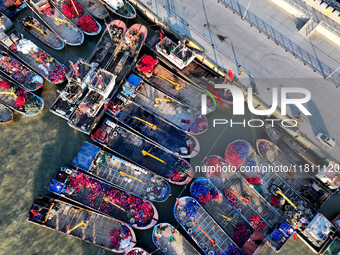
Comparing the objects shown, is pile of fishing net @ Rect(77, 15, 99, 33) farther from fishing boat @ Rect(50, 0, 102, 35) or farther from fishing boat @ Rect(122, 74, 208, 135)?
fishing boat @ Rect(122, 74, 208, 135)

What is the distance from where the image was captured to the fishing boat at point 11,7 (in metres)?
42.3

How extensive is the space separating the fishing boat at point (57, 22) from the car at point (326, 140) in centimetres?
3671

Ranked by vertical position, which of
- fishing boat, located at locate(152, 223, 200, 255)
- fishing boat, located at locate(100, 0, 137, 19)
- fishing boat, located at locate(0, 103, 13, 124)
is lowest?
fishing boat, located at locate(0, 103, 13, 124)

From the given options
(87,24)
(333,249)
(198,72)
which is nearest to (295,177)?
(333,249)

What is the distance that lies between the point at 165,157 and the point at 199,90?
36.9ft

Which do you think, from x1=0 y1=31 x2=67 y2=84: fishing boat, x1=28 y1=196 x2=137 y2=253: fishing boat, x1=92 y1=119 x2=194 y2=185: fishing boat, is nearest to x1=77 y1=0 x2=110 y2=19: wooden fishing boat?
x1=0 y1=31 x2=67 y2=84: fishing boat

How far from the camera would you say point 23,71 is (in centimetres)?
3888

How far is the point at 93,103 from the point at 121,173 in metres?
10.3

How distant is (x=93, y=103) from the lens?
119ft

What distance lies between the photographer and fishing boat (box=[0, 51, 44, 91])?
38.3 m

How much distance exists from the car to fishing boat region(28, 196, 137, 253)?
2703 centimetres

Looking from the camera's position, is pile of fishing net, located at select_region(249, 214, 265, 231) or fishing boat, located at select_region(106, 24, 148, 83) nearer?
pile of fishing net, located at select_region(249, 214, 265, 231)

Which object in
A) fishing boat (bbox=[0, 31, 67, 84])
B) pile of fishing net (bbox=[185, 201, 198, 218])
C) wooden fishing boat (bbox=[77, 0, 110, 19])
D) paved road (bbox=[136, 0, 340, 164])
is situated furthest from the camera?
wooden fishing boat (bbox=[77, 0, 110, 19])

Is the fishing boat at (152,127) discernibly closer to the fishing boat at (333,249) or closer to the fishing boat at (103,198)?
the fishing boat at (103,198)
